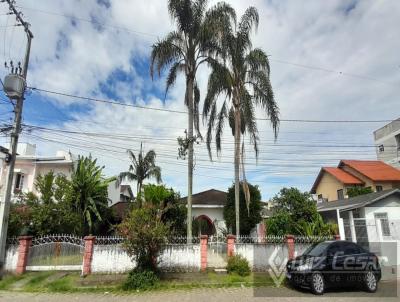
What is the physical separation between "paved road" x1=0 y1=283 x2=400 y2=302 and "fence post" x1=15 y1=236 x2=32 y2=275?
208 cm

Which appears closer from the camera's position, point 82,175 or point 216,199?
point 82,175

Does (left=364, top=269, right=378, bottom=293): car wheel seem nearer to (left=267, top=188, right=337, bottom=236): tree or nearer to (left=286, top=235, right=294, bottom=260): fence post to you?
(left=286, top=235, right=294, bottom=260): fence post

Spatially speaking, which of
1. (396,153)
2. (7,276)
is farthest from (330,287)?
(396,153)

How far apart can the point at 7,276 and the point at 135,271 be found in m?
5.27

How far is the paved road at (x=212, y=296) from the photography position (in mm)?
9109

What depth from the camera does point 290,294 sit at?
31.8 feet

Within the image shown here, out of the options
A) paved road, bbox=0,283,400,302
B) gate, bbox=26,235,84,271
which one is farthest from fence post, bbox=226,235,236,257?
gate, bbox=26,235,84,271

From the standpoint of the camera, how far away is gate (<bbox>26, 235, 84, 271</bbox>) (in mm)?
12508

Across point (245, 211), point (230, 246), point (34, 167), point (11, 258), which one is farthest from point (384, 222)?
point (34, 167)

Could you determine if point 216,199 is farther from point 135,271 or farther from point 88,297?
point 88,297

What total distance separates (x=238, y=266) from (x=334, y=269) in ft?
12.1

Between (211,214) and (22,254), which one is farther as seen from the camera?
(211,214)

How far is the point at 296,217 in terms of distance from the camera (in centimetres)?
1888

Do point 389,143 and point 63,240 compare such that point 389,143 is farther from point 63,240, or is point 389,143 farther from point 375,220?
point 63,240
